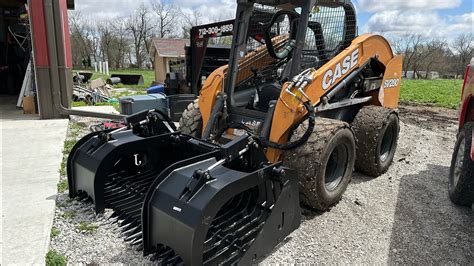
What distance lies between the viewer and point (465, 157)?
3541mm

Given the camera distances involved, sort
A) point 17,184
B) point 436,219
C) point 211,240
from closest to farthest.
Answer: point 211,240
point 436,219
point 17,184

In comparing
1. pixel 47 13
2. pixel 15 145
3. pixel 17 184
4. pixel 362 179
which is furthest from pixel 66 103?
pixel 362 179

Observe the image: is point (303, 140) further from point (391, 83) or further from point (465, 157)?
point (391, 83)

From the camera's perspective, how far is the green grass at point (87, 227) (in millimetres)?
3220

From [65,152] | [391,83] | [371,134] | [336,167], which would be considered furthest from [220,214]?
[65,152]

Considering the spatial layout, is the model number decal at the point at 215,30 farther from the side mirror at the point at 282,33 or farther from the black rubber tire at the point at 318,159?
the black rubber tire at the point at 318,159

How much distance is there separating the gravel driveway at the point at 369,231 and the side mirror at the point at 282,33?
1.77 m

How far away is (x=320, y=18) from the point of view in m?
4.23

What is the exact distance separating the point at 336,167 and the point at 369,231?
768 millimetres

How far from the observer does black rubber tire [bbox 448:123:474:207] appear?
11.6ft

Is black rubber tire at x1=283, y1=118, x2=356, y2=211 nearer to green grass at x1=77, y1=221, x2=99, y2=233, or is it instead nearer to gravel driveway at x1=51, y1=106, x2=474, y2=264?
gravel driveway at x1=51, y1=106, x2=474, y2=264

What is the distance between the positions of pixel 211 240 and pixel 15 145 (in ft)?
16.4

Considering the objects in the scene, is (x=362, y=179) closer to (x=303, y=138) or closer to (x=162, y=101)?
(x=303, y=138)

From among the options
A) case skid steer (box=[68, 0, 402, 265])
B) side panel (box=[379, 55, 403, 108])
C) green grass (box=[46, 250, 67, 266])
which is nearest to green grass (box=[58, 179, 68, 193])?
case skid steer (box=[68, 0, 402, 265])
